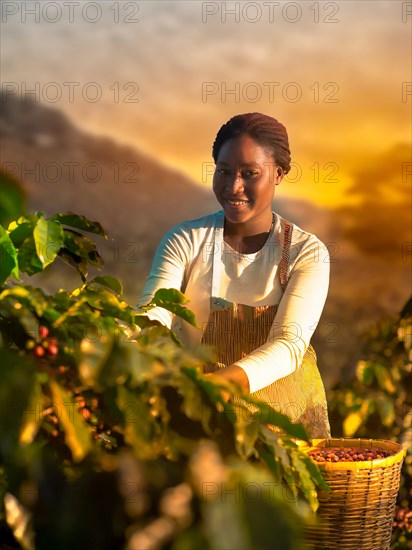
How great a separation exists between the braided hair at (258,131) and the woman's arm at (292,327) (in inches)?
8.9

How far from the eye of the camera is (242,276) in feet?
6.93

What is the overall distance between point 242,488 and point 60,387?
0.32 m

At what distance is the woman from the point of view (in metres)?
1.96

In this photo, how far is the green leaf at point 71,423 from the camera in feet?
3.19

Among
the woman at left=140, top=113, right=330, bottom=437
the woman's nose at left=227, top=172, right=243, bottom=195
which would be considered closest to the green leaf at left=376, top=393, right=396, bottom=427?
the woman at left=140, top=113, right=330, bottom=437

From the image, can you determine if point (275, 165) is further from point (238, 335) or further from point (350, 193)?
point (350, 193)

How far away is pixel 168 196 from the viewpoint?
13.3 ft

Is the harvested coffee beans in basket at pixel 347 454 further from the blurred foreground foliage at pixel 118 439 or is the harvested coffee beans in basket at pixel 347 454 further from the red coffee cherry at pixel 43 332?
the red coffee cherry at pixel 43 332

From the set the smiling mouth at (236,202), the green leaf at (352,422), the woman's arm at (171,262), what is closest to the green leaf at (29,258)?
the woman's arm at (171,262)

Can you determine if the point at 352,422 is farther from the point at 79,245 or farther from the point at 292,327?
the point at 79,245

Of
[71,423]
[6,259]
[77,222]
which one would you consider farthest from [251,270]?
[71,423]

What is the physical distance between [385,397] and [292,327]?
1.36 metres

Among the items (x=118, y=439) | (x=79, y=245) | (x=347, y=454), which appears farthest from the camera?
(x=347, y=454)

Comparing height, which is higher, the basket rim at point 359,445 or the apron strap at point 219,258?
the apron strap at point 219,258
